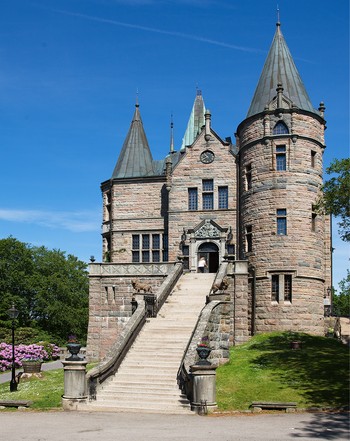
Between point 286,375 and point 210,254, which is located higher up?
point 210,254

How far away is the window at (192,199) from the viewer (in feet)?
128

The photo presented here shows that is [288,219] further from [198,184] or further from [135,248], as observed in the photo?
[135,248]

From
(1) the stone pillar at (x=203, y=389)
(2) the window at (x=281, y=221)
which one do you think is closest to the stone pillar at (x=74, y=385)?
(1) the stone pillar at (x=203, y=389)

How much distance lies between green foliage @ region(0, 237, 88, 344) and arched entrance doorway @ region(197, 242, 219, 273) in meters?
24.4

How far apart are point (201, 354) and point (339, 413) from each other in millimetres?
4167

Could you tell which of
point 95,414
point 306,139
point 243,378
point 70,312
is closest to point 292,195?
point 306,139

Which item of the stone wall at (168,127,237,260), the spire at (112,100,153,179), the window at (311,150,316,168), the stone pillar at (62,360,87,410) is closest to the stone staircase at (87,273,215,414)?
the stone pillar at (62,360,87,410)

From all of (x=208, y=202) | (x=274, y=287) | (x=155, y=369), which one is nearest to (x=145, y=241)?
(x=208, y=202)

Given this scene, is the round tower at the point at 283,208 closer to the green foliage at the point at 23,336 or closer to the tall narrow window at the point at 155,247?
the tall narrow window at the point at 155,247

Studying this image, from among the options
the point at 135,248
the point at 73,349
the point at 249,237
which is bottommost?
the point at 73,349

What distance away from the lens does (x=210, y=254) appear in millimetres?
38250

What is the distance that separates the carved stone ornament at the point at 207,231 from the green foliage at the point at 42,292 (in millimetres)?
24888

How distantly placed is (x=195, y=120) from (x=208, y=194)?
1533 centimetres

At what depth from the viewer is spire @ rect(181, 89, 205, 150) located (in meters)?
51.4
